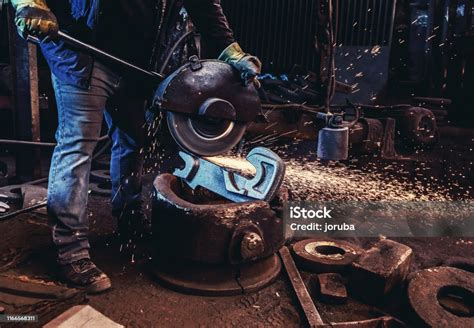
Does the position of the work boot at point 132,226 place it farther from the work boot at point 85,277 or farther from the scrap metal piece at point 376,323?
the scrap metal piece at point 376,323

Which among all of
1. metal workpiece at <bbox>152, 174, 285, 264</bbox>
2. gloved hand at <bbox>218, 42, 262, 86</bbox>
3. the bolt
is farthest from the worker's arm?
the bolt

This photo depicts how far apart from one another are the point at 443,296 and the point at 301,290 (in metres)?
0.82

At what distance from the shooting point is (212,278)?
2.33 meters

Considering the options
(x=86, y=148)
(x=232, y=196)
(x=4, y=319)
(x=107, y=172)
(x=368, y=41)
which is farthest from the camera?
(x=368, y=41)

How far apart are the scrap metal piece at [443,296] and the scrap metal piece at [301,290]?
49 cm

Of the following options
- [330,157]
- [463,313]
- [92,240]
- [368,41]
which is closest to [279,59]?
[368,41]

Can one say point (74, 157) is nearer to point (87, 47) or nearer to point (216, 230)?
point (87, 47)

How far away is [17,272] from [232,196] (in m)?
1.31

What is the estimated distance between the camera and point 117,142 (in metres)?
2.88

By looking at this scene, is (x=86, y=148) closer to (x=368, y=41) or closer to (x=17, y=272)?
(x=17, y=272)

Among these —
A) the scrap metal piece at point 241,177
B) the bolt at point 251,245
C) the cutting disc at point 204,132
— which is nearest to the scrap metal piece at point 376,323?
the bolt at point 251,245

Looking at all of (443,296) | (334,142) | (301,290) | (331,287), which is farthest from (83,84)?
(443,296)

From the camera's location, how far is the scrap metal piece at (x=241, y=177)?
7.84 ft

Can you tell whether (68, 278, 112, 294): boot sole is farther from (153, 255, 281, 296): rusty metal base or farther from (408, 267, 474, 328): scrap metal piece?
(408, 267, 474, 328): scrap metal piece
